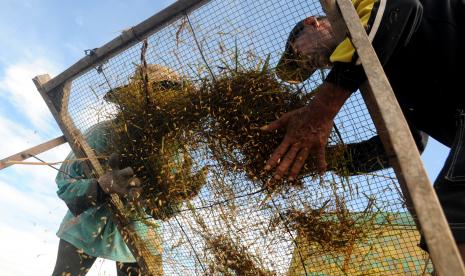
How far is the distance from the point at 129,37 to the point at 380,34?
1627 millimetres

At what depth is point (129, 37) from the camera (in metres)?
2.70

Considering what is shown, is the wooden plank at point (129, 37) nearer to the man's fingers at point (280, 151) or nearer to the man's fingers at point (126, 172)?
the man's fingers at point (126, 172)

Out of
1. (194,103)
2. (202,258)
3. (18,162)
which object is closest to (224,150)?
(194,103)

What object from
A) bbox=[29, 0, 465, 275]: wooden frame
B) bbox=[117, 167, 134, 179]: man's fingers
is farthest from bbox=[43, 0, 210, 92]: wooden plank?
bbox=[117, 167, 134, 179]: man's fingers

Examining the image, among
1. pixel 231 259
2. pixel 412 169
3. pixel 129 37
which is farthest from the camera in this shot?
pixel 129 37

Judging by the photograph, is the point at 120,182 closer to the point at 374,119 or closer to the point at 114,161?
the point at 114,161

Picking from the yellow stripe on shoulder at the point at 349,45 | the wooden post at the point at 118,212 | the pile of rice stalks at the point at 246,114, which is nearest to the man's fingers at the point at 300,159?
the pile of rice stalks at the point at 246,114

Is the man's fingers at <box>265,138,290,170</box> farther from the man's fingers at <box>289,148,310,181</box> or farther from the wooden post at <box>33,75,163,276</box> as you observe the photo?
the wooden post at <box>33,75,163,276</box>

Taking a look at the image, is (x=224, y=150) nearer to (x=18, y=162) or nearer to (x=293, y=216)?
(x=293, y=216)

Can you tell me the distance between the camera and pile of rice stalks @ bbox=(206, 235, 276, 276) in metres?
2.32

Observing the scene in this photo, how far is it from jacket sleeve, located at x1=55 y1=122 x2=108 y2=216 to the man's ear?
157 centimetres

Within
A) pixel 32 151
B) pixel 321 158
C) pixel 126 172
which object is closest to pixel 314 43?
pixel 321 158

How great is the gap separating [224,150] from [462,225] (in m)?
1.25

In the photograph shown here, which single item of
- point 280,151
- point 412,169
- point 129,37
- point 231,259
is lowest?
point 231,259
